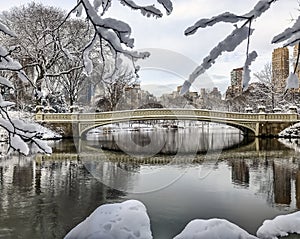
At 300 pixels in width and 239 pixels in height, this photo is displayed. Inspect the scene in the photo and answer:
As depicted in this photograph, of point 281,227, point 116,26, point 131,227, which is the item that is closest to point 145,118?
point 281,227

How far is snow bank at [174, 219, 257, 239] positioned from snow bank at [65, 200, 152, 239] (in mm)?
428

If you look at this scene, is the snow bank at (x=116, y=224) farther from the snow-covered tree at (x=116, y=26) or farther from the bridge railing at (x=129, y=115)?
the bridge railing at (x=129, y=115)

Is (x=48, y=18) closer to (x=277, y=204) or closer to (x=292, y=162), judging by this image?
(x=292, y=162)

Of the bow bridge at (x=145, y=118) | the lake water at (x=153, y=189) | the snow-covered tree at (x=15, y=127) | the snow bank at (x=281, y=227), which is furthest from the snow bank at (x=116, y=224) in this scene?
the bow bridge at (x=145, y=118)

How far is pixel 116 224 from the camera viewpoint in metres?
3.73

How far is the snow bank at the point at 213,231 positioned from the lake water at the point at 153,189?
55.7 inches

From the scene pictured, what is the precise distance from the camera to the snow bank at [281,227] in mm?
4332

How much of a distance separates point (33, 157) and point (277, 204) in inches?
388

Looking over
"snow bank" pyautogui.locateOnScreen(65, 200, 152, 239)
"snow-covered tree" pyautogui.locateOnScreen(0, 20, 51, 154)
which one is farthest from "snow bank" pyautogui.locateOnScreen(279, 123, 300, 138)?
"snow-covered tree" pyautogui.locateOnScreen(0, 20, 51, 154)

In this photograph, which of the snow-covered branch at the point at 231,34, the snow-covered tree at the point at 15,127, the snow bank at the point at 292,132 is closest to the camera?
the snow-covered branch at the point at 231,34

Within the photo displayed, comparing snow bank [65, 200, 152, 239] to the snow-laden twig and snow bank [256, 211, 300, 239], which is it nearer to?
snow bank [256, 211, 300, 239]

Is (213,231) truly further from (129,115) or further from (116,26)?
(129,115)

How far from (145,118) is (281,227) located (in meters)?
18.6

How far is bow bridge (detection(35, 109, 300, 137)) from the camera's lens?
23016mm
